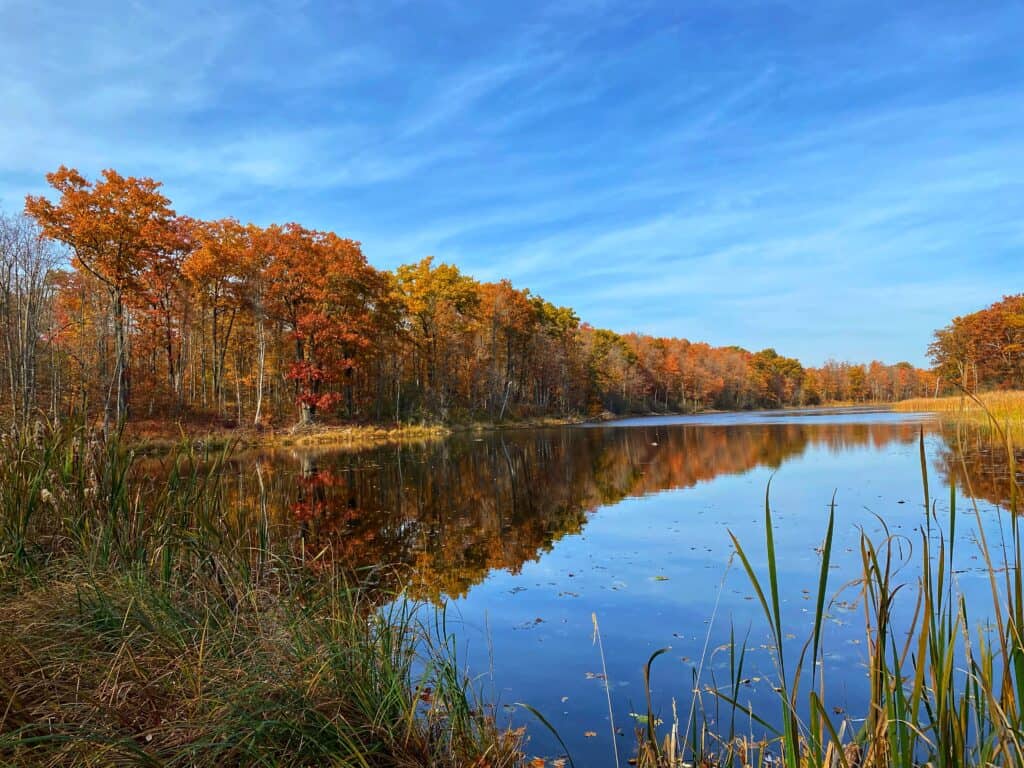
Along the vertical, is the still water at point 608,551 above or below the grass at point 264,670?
below

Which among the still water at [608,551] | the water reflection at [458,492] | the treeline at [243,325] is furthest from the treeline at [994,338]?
the still water at [608,551]

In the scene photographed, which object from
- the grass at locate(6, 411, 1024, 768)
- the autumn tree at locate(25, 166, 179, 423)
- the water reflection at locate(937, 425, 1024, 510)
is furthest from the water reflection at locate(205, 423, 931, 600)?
the autumn tree at locate(25, 166, 179, 423)

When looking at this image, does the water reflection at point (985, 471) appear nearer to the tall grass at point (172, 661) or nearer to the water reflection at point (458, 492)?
the water reflection at point (458, 492)

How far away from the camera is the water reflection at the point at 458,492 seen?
8555mm

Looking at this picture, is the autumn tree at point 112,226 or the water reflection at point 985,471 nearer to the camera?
the water reflection at point 985,471

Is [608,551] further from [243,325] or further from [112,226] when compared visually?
[243,325]

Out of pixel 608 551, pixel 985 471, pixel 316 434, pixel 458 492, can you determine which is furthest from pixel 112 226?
pixel 985 471

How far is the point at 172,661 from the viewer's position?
3094 millimetres

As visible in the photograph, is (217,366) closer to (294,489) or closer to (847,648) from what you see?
(294,489)

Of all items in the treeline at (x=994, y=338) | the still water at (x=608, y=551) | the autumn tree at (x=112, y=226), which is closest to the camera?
the still water at (x=608, y=551)

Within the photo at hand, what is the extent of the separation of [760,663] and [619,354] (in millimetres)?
69373

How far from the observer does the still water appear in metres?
4.75

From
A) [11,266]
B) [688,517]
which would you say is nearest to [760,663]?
[688,517]

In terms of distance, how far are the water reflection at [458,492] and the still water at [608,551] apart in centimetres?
7
